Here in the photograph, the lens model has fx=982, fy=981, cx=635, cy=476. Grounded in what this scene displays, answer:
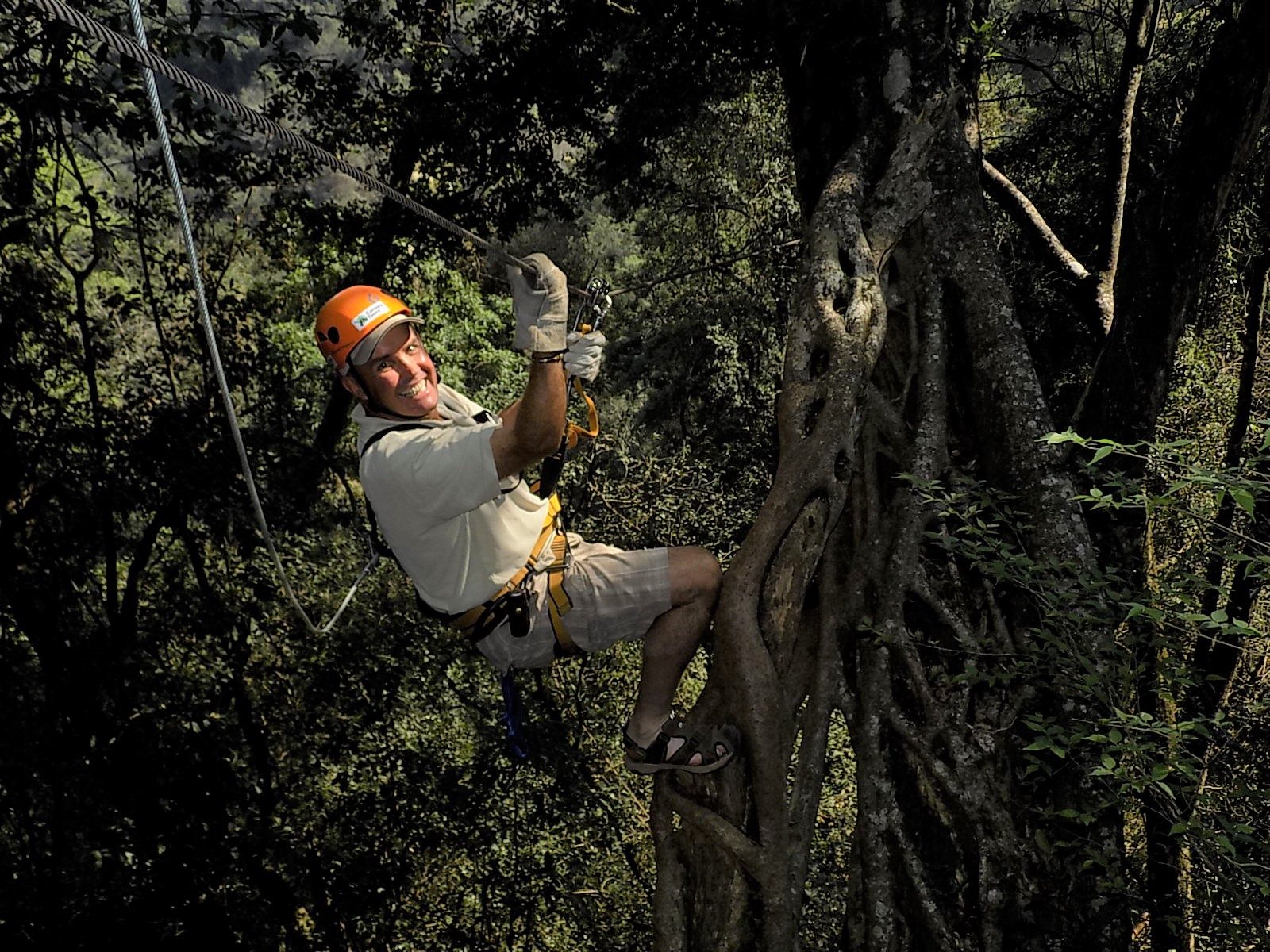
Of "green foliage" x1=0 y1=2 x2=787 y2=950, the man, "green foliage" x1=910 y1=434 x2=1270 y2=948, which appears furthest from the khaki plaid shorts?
"green foliage" x1=0 y1=2 x2=787 y2=950

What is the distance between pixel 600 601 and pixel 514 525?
44cm

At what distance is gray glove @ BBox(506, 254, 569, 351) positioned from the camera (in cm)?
304

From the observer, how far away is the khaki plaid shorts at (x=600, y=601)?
3.71 meters

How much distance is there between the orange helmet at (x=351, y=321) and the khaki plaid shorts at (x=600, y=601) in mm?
1090

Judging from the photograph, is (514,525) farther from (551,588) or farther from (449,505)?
(449,505)

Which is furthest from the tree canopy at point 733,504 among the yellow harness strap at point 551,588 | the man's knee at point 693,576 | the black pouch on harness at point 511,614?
the black pouch on harness at point 511,614

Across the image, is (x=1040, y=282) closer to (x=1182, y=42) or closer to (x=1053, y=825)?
(x=1182, y=42)

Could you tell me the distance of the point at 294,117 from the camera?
9.69m

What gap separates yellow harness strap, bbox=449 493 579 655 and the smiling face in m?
0.64

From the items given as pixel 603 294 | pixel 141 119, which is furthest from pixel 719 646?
pixel 141 119

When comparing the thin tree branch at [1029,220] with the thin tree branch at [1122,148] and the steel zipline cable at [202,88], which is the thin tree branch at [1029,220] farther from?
the steel zipline cable at [202,88]

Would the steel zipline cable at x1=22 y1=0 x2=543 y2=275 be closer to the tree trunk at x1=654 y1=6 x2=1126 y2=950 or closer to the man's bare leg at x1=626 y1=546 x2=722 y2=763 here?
the man's bare leg at x1=626 y1=546 x2=722 y2=763

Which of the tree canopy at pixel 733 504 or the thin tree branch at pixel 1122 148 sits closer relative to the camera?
the tree canopy at pixel 733 504

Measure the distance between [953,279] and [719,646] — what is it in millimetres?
1907
